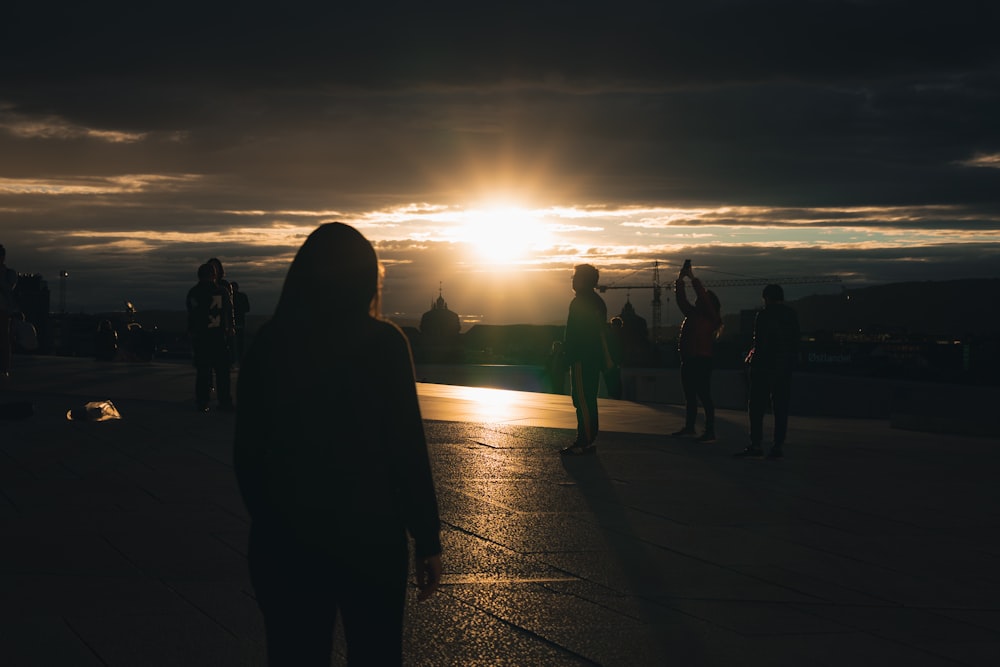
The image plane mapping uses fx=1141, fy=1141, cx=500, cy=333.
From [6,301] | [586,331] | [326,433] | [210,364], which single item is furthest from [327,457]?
[210,364]

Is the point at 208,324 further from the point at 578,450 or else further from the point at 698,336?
the point at 698,336

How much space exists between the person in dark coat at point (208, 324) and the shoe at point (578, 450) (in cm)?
547

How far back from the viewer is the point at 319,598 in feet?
9.64

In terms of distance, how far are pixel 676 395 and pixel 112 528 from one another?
433 feet

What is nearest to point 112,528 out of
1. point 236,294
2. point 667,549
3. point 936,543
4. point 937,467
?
point 667,549

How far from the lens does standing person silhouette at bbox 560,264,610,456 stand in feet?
37.3

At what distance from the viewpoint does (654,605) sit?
5766 mm

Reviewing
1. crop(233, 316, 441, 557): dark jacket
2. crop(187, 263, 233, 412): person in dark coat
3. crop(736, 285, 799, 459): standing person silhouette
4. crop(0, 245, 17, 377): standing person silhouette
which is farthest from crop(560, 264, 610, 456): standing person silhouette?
crop(233, 316, 441, 557): dark jacket

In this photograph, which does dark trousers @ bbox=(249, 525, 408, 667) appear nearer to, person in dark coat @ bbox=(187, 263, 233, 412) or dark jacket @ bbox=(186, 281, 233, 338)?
person in dark coat @ bbox=(187, 263, 233, 412)

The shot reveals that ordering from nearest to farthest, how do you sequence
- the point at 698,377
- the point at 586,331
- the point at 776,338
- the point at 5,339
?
the point at 586,331
the point at 776,338
the point at 698,377
the point at 5,339

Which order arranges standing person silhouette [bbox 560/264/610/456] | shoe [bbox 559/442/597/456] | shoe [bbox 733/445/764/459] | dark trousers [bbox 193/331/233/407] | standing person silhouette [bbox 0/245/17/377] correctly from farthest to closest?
dark trousers [bbox 193/331/233/407], standing person silhouette [bbox 0/245/17/377], shoe [bbox 733/445/764/459], shoe [bbox 559/442/597/456], standing person silhouette [bbox 560/264/610/456]

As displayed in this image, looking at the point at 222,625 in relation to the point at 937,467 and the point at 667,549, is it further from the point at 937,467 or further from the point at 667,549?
the point at 937,467

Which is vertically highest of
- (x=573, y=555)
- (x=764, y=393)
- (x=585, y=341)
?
(x=585, y=341)

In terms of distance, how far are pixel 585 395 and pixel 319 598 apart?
8.66 m
